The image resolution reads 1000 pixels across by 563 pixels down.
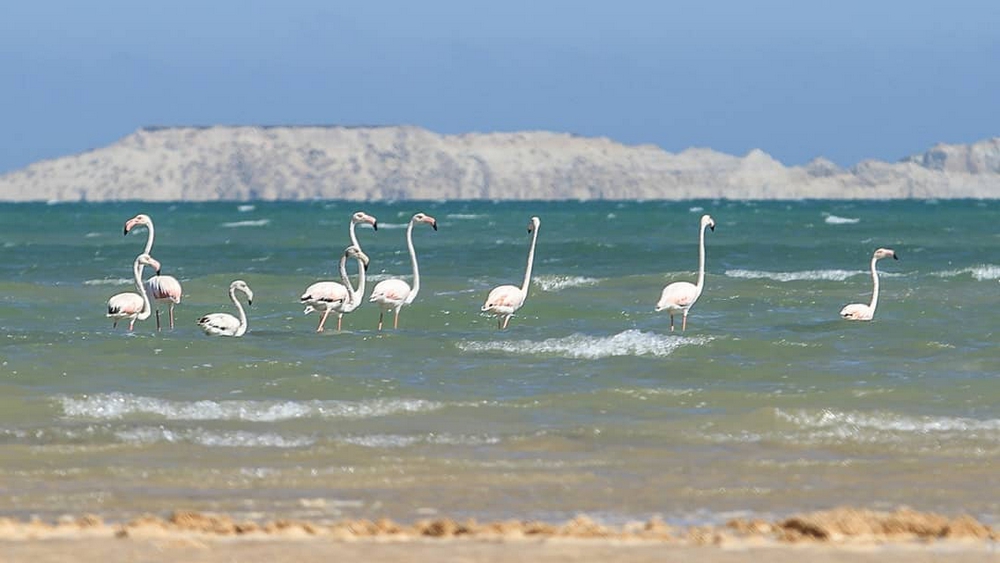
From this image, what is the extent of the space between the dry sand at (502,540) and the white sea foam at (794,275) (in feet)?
68.3

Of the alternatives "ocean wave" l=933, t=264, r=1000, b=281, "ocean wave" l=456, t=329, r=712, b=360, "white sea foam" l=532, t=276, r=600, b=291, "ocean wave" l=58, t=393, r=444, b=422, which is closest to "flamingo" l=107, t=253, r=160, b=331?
"ocean wave" l=456, t=329, r=712, b=360

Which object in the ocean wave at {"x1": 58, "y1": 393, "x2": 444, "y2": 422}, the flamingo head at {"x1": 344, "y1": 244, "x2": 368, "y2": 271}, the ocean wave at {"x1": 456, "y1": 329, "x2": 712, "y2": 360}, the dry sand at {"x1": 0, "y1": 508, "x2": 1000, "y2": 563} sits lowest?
the dry sand at {"x1": 0, "y1": 508, "x2": 1000, "y2": 563}

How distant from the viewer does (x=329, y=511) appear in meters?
9.41

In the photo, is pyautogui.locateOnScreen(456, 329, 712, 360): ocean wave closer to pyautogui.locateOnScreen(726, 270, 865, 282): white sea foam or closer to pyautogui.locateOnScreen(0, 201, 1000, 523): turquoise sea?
pyautogui.locateOnScreen(0, 201, 1000, 523): turquoise sea

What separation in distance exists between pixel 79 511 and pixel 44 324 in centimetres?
1281

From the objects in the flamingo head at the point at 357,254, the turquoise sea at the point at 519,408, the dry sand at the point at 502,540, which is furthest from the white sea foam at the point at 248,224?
the dry sand at the point at 502,540

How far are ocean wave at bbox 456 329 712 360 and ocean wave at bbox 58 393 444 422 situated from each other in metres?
3.47

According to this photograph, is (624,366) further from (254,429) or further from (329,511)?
(329,511)

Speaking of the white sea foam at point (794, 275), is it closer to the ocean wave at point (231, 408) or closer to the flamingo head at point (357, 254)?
the flamingo head at point (357, 254)

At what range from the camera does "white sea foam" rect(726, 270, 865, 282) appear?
97.4ft

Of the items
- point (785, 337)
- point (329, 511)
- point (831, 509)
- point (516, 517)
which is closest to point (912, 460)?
point (831, 509)

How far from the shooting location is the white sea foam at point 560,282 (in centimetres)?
2856

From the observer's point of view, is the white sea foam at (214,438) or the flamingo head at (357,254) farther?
the flamingo head at (357,254)

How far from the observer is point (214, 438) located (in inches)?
478
